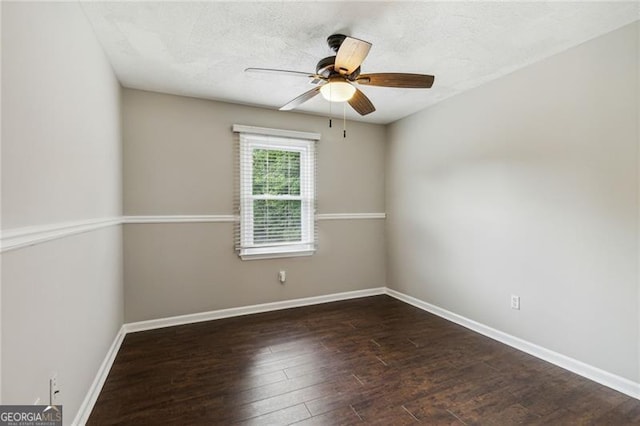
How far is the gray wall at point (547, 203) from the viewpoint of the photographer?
201 centimetres

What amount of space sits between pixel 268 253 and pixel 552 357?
9.19ft

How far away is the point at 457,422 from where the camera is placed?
5.61ft

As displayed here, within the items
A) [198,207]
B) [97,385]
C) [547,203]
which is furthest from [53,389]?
[547,203]

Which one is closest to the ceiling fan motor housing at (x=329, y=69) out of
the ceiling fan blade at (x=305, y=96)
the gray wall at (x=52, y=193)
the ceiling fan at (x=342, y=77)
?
the ceiling fan at (x=342, y=77)

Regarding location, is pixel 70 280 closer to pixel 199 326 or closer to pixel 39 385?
pixel 39 385

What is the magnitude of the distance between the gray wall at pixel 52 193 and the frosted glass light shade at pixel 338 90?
1.48m

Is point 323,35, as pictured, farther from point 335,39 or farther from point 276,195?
point 276,195

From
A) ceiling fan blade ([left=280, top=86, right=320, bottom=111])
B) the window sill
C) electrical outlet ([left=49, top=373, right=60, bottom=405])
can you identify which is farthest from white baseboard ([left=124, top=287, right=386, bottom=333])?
ceiling fan blade ([left=280, top=86, right=320, bottom=111])

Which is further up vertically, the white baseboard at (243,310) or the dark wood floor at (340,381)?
the white baseboard at (243,310)

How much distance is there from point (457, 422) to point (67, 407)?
2.07m

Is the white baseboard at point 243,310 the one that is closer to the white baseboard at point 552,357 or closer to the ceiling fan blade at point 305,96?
the white baseboard at point 552,357

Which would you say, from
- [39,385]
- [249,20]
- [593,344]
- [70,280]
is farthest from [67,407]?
[593,344]

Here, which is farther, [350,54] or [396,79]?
[396,79]

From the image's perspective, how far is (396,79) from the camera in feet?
6.72
